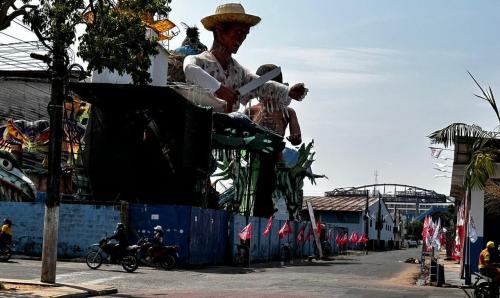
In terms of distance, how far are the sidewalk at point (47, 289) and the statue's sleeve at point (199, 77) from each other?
19.5 meters

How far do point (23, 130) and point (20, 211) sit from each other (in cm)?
1537

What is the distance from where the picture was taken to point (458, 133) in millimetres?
22578

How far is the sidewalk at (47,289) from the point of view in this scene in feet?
50.6

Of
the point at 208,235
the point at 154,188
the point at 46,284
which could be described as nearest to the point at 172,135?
the point at 154,188

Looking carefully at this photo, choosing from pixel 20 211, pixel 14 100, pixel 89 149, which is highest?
pixel 14 100

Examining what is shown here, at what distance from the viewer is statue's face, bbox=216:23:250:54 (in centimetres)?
3866

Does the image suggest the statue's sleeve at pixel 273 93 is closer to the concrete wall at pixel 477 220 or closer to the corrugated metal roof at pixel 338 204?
the concrete wall at pixel 477 220

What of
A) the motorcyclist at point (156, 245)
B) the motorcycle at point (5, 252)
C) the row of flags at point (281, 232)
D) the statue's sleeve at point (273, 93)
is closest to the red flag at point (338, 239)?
the row of flags at point (281, 232)

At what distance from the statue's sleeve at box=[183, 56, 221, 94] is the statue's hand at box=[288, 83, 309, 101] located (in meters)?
6.34

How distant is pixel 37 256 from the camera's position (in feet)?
96.1

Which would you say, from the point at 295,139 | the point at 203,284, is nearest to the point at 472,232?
the point at 203,284

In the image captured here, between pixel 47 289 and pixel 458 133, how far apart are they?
13.4 metres

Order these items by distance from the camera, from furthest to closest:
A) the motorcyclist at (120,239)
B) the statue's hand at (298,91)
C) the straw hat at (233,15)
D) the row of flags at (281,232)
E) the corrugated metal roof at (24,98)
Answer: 1. the corrugated metal roof at (24,98)
2. the statue's hand at (298,91)
3. the straw hat at (233,15)
4. the row of flags at (281,232)
5. the motorcyclist at (120,239)

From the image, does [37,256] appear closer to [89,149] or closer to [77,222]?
[77,222]
